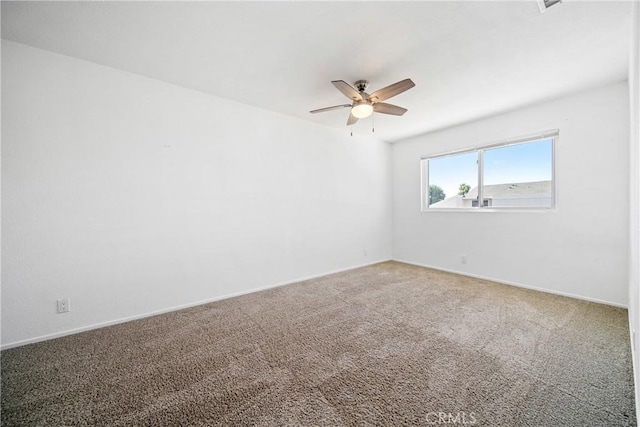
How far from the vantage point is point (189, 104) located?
110 inches

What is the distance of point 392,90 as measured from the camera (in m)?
2.28

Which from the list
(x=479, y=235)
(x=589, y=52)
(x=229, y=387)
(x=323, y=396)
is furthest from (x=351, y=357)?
(x=589, y=52)

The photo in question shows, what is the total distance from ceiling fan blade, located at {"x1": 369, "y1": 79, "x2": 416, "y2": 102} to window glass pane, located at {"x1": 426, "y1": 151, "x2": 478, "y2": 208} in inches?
94.2

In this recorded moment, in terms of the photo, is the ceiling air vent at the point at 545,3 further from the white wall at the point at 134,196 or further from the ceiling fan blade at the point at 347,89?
the white wall at the point at 134,196

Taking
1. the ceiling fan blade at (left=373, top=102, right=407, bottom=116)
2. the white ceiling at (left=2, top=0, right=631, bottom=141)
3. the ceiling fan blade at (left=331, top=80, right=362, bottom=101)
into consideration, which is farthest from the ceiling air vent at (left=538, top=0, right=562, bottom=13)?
the ceiling fan blade at (left=331, top=80, right=362, bottom=101)

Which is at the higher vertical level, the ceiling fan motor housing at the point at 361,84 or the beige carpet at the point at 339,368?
the ceiling fan motor housing at the point at 361,84

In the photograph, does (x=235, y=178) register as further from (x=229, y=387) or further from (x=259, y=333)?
(x=229, y=387)

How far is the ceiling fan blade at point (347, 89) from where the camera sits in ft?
6.91

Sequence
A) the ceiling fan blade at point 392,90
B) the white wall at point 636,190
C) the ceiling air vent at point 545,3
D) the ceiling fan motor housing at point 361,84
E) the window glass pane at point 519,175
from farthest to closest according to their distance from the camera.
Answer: the window glass pane at point 519,175 < the ceiling fan motor housing at point 361,84 < the ceiling fan blade at point 392,90 < the ceiling air vent at point 545,3 < the white wall at point 636,190

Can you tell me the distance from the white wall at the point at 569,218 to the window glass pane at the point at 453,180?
0.27 m

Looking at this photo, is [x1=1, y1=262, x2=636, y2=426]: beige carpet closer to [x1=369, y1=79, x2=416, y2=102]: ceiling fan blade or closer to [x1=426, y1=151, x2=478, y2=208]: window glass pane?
[x1=426, y1=151, x2=478, y2=208]: window glass pane

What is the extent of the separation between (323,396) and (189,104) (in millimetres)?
3129

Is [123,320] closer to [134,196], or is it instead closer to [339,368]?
[134,196]

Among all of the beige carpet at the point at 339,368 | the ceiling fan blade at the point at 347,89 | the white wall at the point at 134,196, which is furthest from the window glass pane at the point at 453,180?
the ceiling fan blade at the point at 347,89
